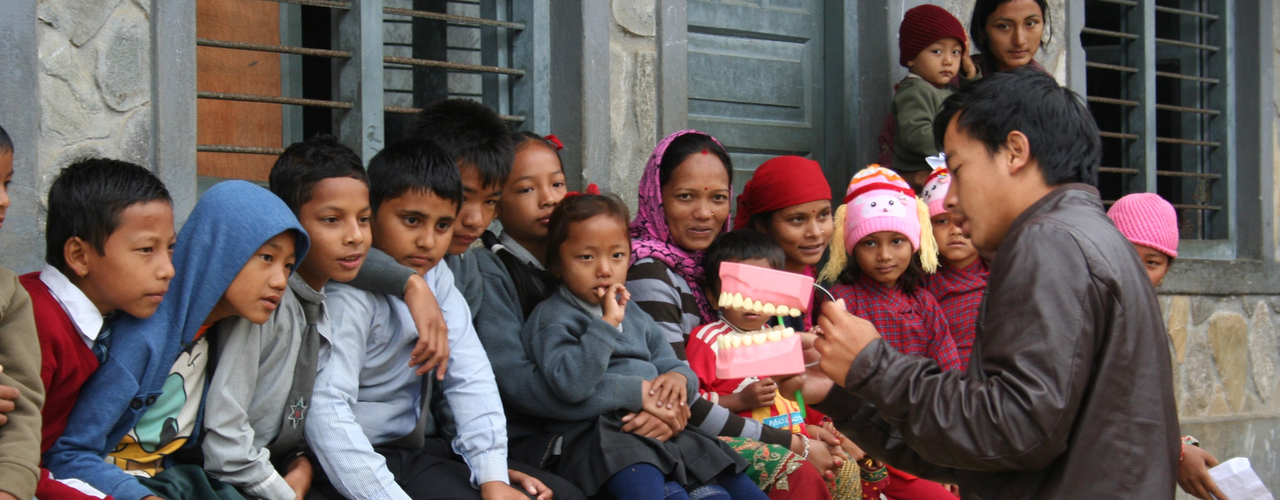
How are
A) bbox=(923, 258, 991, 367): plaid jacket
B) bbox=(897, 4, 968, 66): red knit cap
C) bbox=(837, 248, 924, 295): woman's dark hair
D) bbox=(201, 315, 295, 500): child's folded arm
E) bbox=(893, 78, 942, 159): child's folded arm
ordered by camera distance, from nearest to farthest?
bbox=(201, 315, 295, 500): child's folded arm < bbox=(837, 248, 924, 295): woman's dark hair < bbox=(923, 258, 991, 367): plaid jacket < bbox=(893, 78, 942, 159): child's folded arm < bbox=(897, 4, 968, 66): red knit cap

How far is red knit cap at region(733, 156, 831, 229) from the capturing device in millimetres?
3990

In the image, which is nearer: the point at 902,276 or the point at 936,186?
the point at 902,276

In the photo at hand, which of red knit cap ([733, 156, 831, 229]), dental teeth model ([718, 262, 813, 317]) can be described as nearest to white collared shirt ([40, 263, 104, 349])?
dental teeth model ([718, 262, 813, 317])

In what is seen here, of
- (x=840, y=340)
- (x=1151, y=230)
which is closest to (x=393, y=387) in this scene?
(x=840, y=340)

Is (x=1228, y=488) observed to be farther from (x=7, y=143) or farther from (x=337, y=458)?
(x=7, y=143)

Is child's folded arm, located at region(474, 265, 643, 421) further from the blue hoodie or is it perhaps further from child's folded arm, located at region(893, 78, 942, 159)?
child's folded arm, located at region(893, 78, 942, 159)

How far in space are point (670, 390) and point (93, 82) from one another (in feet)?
6.26

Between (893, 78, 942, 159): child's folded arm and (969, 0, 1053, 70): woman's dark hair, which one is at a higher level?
(969, 0, 1053, 70): woman's dark hair

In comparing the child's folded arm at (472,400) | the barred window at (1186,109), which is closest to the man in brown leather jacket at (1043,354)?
the child's folded arm at (472,400)

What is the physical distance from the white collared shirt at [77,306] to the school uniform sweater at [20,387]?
10cm

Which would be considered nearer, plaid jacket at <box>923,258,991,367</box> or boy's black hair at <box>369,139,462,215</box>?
boy's black hair at <box>369,139,462,215</box>

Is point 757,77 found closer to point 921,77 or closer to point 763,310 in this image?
point 921,77

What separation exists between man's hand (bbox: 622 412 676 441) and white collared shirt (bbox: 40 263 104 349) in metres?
1.35

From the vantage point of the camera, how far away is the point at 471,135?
133 inches
